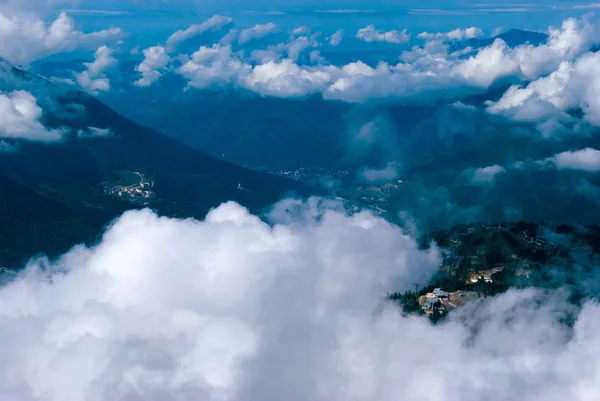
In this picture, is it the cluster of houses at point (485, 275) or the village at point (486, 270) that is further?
the cluster of houses at point (485, 275)

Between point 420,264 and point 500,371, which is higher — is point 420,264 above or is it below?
above

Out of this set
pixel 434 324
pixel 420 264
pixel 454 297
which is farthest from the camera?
pixel 420 264

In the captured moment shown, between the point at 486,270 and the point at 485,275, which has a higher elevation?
the point at 486,270

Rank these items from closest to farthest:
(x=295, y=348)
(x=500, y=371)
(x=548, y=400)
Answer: (x=548, y=400) < (x=500, y=371) < (x=295, y=348)

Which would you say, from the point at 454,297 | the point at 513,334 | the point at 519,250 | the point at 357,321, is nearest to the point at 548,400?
the point at 513,334

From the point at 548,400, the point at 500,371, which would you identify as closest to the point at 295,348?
the point at 500,371

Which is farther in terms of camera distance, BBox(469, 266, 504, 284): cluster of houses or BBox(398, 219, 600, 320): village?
BBox(469, 266, 504, 284): cluster of houses

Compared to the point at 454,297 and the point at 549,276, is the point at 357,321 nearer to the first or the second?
the point at 454,297

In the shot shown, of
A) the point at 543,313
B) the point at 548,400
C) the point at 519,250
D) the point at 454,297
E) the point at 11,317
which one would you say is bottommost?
the point at 548,400

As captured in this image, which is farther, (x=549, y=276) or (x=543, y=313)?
(x=549, y=276)

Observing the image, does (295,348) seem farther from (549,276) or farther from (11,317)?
(549,276)

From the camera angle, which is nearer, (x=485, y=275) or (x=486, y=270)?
(x=485, y=275)
